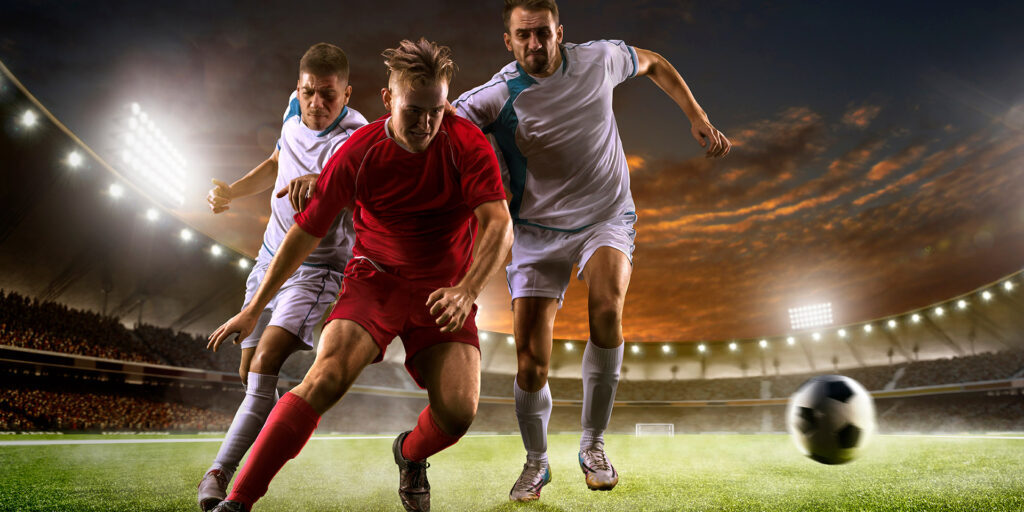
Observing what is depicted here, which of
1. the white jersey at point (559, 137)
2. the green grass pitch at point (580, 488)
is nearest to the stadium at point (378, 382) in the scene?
the green grass pitch at point (580, 488)

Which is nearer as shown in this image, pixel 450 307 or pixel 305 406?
pixel 450 307

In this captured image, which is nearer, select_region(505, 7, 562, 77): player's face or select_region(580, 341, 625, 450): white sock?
select_region(505, 7, 562, 77): player's face

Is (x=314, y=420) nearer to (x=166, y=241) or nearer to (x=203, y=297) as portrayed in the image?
(x=166, y=241)

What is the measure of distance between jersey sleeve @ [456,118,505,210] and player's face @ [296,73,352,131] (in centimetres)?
136

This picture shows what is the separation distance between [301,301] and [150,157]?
21.7 m

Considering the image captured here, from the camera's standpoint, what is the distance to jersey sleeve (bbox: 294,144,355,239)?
2.72 meters

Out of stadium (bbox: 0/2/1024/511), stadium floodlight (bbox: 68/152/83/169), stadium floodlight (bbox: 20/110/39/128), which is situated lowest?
stadium (bbox: 0/2/1024/511)

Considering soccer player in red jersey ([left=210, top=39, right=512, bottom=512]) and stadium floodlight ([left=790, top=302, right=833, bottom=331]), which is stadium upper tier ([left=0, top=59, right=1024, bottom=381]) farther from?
soccer player in red jersey ([left=210, top=39, right=512, bottom=512])

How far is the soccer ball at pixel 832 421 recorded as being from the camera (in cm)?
360

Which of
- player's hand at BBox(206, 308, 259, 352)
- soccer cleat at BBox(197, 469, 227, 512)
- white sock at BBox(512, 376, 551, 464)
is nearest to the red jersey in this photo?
player's hand at BBox(206, 308, 259, 352)

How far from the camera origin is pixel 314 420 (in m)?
2.35

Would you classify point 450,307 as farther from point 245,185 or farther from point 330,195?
point 245,185

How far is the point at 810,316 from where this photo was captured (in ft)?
135

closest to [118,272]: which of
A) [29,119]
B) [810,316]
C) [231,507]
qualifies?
[29,119]
